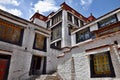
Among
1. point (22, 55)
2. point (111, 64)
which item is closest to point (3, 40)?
point (22, 55)

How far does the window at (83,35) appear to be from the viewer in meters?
16.0

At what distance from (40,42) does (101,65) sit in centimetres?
894

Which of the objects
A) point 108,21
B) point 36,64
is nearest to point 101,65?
point 108,21

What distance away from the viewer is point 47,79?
1005 centimetres

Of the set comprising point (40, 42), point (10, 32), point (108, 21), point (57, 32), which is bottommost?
point (40, 42)

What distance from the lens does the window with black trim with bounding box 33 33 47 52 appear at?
44.4ft

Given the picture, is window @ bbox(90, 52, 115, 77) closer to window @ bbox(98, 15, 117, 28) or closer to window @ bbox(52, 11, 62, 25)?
window @ bbox(98, 15, 117, 28)

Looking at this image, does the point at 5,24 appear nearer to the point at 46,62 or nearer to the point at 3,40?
the point at 3,40

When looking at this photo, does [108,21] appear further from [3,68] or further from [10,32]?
[3,68]

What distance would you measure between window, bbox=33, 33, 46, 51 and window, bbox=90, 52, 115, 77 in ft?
25.6

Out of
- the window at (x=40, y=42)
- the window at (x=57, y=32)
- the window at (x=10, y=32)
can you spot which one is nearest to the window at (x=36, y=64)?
the window at (x=40, y=42)

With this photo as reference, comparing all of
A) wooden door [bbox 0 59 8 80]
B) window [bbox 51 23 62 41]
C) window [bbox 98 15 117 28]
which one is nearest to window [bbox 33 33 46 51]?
wooden door [bbox 0 59 8 80]

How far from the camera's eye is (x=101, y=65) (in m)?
7.13

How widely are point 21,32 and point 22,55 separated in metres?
2.76
